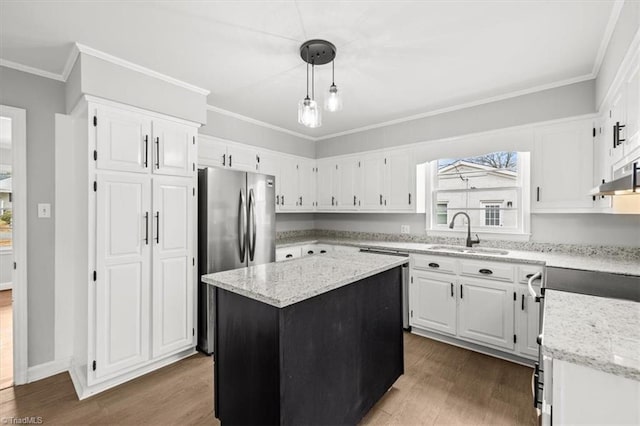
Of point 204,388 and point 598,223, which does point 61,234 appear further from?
point 598,223

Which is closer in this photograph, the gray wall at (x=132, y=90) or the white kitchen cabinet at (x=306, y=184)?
the gray wall at (x=132, y=90)

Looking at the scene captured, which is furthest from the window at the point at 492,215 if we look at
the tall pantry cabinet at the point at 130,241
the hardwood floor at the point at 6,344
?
the hardwood floor at the point at 6,344

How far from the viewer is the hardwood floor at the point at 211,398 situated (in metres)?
2.00

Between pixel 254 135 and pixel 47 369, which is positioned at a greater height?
pixel 254 135

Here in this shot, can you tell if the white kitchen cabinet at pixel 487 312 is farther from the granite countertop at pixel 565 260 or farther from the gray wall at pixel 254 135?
the gray wall at pixel 254 135

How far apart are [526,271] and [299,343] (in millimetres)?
2205

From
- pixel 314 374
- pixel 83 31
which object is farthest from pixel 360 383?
pixel 83 31

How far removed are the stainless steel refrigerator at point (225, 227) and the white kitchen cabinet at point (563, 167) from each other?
282 cm

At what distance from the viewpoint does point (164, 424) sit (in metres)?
1.95

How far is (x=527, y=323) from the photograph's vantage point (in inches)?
102

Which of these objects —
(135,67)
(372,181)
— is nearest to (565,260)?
(372,181)

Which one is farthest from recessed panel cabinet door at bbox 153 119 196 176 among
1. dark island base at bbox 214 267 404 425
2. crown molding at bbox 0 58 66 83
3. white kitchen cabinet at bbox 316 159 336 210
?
white kitchen cabinet at bbox 316 159 336 210

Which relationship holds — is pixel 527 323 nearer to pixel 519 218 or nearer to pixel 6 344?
pixel 519 218

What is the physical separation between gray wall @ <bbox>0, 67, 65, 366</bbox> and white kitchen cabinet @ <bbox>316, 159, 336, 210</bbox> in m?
3.14
